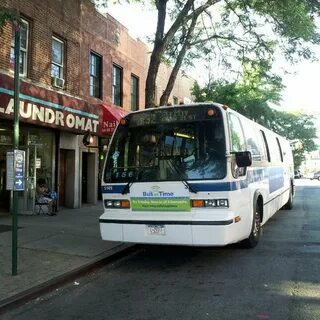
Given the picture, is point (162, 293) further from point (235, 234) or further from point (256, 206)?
point (256, 206)

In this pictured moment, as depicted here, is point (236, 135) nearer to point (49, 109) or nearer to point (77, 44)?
point (49, 109)

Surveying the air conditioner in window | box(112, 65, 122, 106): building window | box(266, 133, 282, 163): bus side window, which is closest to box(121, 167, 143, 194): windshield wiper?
box(266, 133, 282, 163): bus side window

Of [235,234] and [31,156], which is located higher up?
[31,156]

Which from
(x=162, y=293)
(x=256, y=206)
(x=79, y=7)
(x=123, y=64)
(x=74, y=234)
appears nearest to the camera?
(x=162, y=293)

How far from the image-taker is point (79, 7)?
57.6ft

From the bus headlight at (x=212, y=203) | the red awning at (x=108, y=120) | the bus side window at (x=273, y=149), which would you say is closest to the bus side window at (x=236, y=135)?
the bus headlight at (x=212, y=203)

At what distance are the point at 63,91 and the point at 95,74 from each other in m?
2.99

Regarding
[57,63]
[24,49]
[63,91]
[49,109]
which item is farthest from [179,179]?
[57,63]

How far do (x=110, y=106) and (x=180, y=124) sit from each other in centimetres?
1122

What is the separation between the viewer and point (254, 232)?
9.87m

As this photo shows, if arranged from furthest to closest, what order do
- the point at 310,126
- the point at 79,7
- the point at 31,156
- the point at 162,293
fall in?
the point at 310,126
the point at 79,7
the point at 31,156
the point at 162,293

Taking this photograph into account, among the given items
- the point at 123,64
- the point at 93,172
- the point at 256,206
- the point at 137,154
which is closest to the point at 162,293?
the point at 137,154

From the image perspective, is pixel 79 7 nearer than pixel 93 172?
Yes

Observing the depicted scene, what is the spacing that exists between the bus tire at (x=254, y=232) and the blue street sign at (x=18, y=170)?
4358mm
